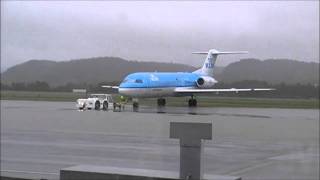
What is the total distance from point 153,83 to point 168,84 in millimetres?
1683

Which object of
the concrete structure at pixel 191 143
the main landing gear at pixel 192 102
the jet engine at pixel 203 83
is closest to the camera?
the concrete structure at pixel 191 143

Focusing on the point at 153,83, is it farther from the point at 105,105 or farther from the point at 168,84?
the point at 105,105

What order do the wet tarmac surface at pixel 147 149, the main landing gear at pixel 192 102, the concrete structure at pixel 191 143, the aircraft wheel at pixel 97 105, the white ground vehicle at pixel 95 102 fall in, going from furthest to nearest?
the main landing gear at pixel 192 102
the aircraft wheel at pixel 97 105
the white ground vehicle at pixel 95 102
the wet tarmac surface at pixel 147 149
the concrete structure at pixel 191 143

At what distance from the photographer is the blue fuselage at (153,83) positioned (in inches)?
1629

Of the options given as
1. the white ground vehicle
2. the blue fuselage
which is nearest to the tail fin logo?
the blue fuselage

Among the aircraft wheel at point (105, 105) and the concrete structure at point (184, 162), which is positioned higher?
the concrete structure at point (184, 162)

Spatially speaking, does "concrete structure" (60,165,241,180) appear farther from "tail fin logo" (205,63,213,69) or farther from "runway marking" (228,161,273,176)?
"tail fin logo" (205,63,213,69)

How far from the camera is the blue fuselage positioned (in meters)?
41.4

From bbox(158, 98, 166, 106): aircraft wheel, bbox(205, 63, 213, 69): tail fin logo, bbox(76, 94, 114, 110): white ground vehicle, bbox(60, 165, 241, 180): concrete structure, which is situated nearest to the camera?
bbox(60, 165, 241, 180): concrete structure

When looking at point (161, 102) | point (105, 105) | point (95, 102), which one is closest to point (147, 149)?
point (95, 102)

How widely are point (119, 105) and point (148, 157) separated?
2392 cm

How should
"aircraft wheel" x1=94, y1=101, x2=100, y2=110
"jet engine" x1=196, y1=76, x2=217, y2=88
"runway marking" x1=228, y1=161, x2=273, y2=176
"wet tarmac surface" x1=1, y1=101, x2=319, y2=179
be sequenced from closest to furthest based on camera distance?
"runway marking" x1=228, y1=161, x2=273, y2=176 → "wet tarmac surface" x1=1, y1=101, x2=319, y2=179 → "aircraft wheel" x1=94, y1=101, x2=100, y2=110 → "jet engine" x1=196, y1=76, x2=217, y2=88

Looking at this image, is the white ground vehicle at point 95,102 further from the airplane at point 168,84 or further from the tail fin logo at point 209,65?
the tail fin logo at point 209,65

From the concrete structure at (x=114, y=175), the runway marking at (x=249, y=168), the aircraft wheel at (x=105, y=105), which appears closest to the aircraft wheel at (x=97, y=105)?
the aircraft wheel at (x=105, y=105)
